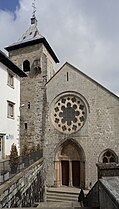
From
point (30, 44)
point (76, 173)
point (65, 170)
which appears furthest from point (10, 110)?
point (30, 44)

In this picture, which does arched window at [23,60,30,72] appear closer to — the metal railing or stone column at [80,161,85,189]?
stone column at [80,161,85,189]

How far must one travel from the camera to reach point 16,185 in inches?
360

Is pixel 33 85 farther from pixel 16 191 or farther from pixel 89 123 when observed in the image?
pixel 16 191

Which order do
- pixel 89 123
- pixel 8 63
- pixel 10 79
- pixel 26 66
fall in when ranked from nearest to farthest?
pixel 8 63, pixel 10 79, pixel 89 123, pixel 26 66

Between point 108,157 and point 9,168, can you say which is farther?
point 108,157

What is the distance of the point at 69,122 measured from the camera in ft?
64.0

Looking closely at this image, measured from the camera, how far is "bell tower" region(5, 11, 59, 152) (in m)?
20.2

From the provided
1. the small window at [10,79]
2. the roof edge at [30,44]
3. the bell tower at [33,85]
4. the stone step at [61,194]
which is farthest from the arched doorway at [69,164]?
the roof edge at [30,44]

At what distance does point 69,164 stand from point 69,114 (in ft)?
15.6

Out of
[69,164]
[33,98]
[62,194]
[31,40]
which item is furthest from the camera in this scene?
[31,40]

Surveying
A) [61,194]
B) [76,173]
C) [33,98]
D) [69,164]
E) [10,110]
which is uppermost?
[33,98]

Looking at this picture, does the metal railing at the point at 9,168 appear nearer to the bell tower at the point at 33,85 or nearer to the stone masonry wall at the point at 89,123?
the stone masonry wall at the point at 89,123

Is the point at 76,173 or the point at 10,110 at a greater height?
the point at 10,110

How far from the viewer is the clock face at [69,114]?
19211 millimetres
